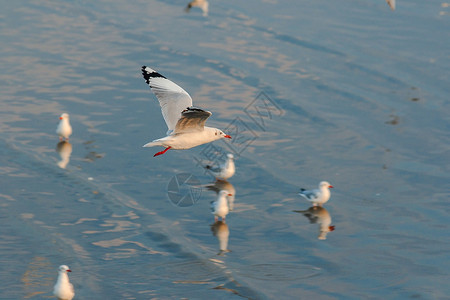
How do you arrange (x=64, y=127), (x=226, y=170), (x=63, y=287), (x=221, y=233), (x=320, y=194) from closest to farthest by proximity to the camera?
(x=63, y=287)
(x=221, y=233)
(x=320, y=194)
(x=226, y=170)
(x=64, y=127)

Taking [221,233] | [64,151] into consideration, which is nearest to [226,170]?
[221,233]

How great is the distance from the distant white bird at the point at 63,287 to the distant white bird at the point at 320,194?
605 cm

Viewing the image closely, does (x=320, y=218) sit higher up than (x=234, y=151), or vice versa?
(x=234, y=151)

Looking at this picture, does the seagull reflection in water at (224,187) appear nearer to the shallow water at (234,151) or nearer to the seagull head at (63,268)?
the shallow water at (234,151)

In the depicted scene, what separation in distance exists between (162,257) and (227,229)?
177 centimetres

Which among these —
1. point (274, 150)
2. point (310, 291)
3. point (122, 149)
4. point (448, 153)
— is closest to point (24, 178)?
point (122, 149)

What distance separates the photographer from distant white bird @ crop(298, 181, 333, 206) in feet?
57.8

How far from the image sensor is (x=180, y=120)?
13.4 meters

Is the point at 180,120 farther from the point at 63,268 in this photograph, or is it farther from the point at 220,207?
the point at 220,207

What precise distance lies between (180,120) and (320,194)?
5.35 metres

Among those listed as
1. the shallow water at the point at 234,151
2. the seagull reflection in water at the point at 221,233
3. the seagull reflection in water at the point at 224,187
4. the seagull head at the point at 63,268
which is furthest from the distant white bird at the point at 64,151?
the seagull head at the point at 63,268

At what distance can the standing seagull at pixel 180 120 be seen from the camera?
1325cm

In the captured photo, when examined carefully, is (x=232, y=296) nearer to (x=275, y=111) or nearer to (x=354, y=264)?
(x=354, y=264)

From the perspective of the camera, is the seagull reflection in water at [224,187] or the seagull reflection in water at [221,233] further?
the seagull reflection in water at [224,187]
